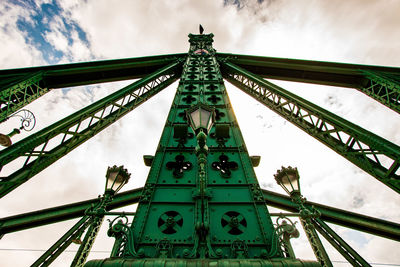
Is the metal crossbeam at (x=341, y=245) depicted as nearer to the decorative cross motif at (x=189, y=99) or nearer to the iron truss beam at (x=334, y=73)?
the iron truss beam at (x=334, y=73)

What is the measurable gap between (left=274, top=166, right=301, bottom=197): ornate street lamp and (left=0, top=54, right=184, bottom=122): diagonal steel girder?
27.9 feet

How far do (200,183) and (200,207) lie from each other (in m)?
0.65

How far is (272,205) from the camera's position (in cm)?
687

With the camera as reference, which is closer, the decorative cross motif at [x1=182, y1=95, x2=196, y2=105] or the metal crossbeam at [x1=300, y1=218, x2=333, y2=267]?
the metal crossbeam at [x1=300, y1=218, x2=333, y2=267]

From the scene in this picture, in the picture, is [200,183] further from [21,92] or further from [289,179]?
[21,92]

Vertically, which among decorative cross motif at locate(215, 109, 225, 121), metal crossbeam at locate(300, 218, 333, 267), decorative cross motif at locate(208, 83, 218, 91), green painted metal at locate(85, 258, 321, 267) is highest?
decorative cross motif at locate(208, 83, 218, 91)

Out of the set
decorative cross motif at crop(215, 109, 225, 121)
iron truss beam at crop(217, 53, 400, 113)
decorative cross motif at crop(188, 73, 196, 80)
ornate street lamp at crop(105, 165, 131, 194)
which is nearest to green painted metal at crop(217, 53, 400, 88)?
iron truss beam at crop(217, 53, 400, 113)

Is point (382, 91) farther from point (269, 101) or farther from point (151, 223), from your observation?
point (151, 223)

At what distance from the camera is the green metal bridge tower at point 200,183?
3518mm

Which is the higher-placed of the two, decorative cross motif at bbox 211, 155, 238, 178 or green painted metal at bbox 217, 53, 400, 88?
green painted metal at bbox 217, 53, 400, 88

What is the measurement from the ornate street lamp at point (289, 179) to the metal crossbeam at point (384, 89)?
15.1 feet

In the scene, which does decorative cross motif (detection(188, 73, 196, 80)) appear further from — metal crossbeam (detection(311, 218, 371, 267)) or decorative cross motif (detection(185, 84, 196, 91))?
metal crossbeam (detection(311, 218, 371, 267))

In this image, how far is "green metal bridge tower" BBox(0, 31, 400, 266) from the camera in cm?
352

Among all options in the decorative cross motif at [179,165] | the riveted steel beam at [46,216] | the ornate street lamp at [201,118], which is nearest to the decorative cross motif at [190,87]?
the decorative cross motif at [179,165]
